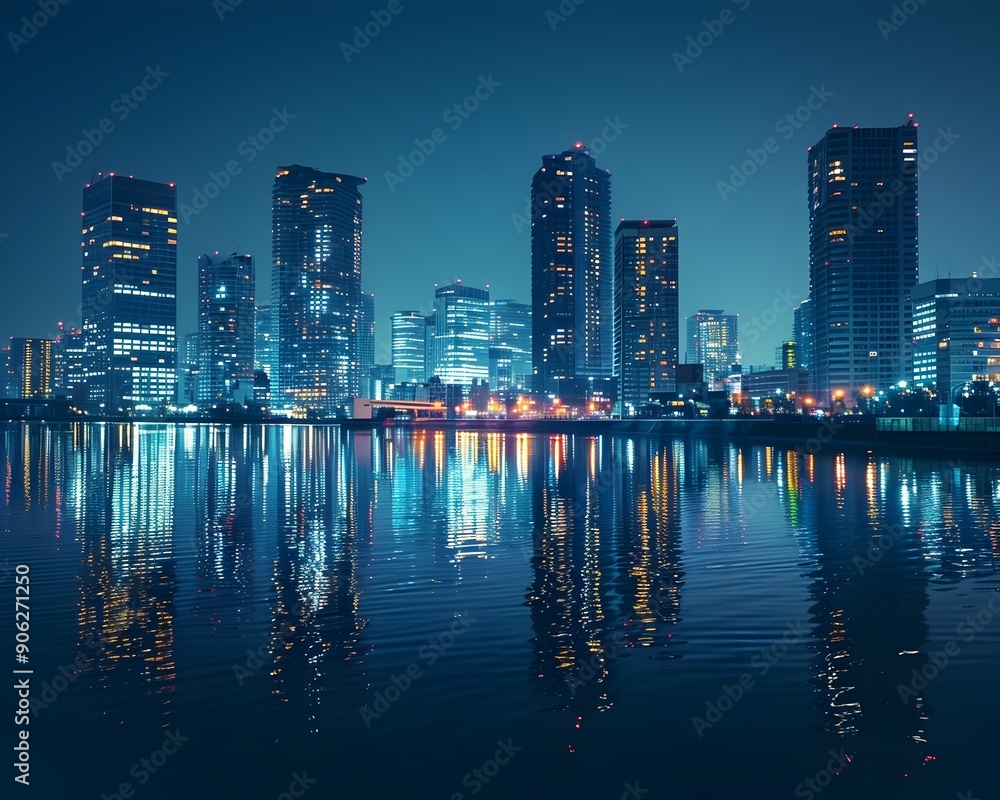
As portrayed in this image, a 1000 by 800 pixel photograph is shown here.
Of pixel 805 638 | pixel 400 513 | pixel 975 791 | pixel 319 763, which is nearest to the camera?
pixel 975 791

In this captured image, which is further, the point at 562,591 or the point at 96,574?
the point at 96,574

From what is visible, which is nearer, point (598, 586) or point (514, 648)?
point (514, 648)

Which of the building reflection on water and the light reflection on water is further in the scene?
the building reflection on water

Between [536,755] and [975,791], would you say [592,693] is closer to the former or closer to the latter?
[536,755]

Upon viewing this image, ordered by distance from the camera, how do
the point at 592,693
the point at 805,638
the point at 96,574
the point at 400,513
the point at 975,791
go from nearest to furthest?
1. the point at 975,791
2. the point at 592,693
3. the point at 805,638
4. the point at 96,574
5. the point at 400,513

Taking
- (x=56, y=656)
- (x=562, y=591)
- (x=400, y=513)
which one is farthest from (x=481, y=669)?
(x=400, y=513)

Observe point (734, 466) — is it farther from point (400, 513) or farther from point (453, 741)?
point (453, 741)

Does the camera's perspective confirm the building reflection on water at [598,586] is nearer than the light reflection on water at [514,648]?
No
